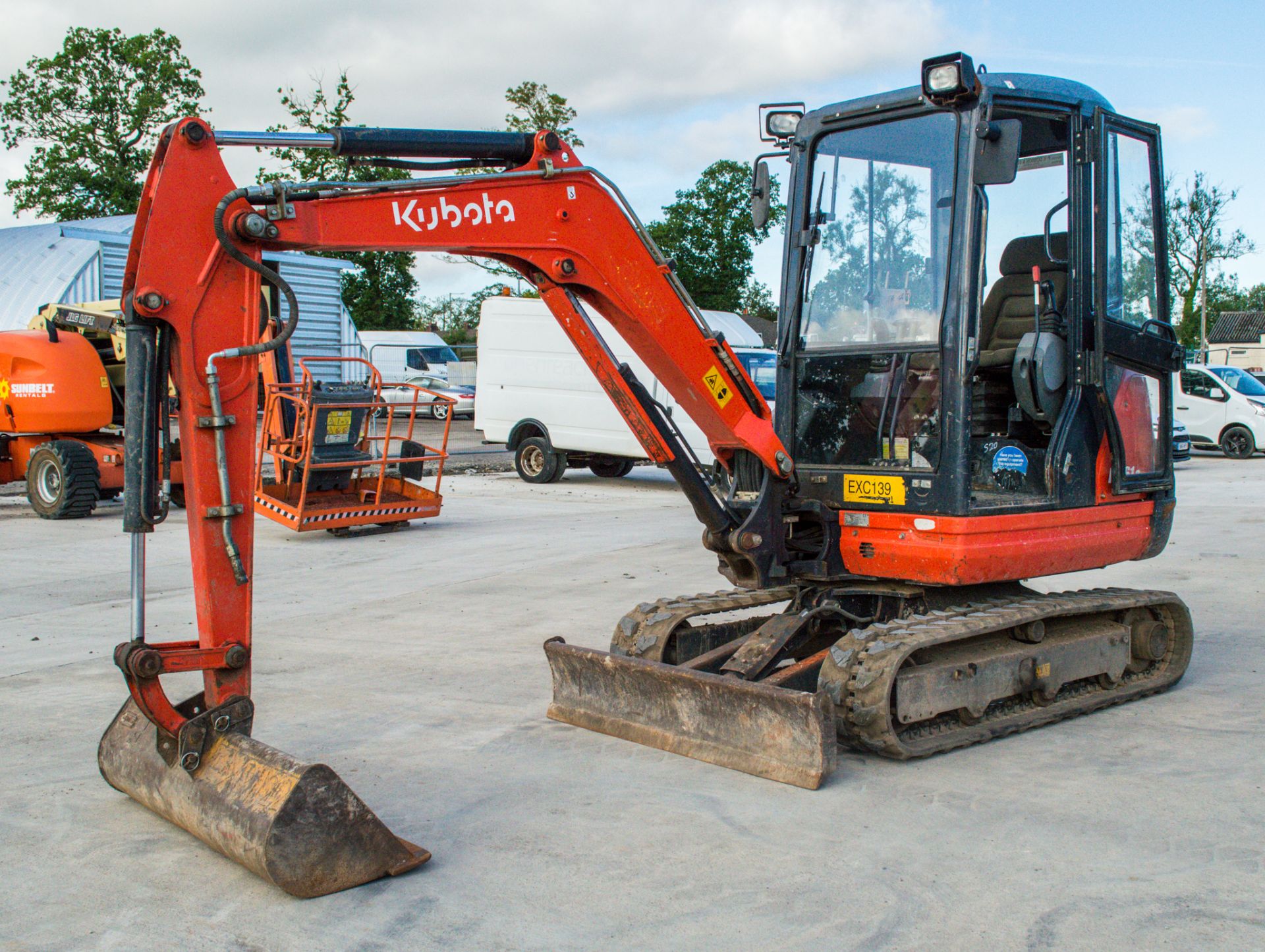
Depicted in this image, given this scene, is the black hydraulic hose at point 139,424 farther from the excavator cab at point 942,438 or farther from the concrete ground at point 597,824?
the excavator cab at point 942,438

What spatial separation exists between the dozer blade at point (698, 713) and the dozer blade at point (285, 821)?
1.56 metres

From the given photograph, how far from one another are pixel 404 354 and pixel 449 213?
30217 mm

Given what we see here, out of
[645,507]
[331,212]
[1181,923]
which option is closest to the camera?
[1181,923]

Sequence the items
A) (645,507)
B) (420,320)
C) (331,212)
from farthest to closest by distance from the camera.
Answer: (420,320)
(645,507)
(331,212)

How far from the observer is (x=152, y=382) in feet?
13.9

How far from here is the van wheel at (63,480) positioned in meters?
13.4

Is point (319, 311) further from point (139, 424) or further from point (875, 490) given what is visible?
point (139, 424)

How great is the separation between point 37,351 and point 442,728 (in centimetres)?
1037

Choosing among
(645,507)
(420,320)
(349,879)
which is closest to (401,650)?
(349,879)

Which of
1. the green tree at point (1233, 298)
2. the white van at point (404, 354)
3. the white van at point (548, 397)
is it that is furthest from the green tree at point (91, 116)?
the green tree at point (1233, 298)

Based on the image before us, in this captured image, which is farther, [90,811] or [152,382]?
[90,811]

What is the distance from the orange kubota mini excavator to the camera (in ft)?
13.9

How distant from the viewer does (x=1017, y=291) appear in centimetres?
614

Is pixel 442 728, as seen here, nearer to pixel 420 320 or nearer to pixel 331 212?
pixel 331 212
